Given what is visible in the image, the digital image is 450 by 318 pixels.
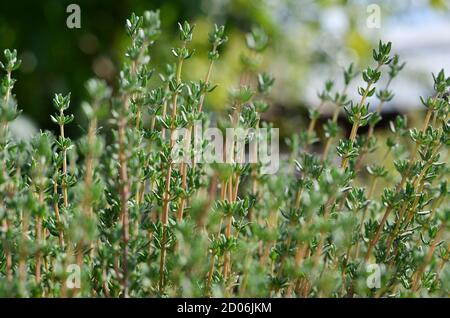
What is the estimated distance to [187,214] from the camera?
2.33ft

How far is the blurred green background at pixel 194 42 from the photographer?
2615 mm

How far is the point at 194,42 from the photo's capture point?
129 inches

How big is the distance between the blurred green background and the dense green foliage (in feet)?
3.59

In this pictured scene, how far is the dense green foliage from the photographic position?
0.53m

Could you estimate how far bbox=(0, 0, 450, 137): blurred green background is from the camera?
2.62 m

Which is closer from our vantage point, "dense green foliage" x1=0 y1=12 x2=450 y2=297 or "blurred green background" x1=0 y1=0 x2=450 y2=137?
"dense green foliage" x1=0 y1=12 x2=450 y2=297

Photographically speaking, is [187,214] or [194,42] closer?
[187,214]

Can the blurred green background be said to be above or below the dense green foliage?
above

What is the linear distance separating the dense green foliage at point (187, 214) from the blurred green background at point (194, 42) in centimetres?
A: 109

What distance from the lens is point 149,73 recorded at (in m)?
0.68

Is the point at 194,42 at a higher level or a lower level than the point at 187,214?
higher

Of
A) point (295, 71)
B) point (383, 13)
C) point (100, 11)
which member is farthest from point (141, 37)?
point (295, 71)

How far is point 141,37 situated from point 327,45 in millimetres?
3935

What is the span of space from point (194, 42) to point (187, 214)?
265 cm
